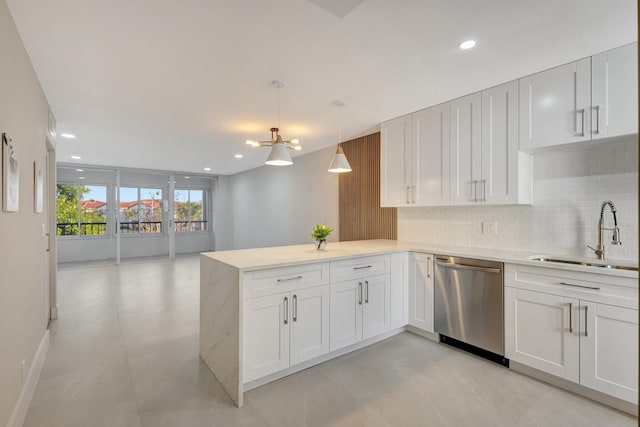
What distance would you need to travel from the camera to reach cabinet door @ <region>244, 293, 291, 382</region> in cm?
210

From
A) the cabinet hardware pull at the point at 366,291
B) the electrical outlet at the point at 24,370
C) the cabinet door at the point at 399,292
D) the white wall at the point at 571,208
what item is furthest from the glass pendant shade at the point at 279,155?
the electrical outlet at the point at 24,370

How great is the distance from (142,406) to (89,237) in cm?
781

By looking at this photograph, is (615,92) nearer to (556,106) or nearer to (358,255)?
(556,106)

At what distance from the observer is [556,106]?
240cm

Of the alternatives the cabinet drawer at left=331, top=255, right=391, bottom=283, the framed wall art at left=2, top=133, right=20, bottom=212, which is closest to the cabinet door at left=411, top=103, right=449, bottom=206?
the cabinet drawer at left=331, top=255, right=391, bottom=283

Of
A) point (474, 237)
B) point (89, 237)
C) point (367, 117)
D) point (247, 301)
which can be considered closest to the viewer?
point (247, 301)

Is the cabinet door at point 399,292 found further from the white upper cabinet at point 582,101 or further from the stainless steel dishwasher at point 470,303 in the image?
the white upper cabinet at point 582,101

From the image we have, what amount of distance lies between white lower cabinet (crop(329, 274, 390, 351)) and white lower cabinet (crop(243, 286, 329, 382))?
11 cm

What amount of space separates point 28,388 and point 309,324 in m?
1.98

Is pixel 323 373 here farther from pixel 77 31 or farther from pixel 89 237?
pixel 89 237

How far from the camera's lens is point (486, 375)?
7.89 ft

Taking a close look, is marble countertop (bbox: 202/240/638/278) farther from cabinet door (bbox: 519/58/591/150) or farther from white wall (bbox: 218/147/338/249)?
white wall (bbox: 218/147/338/249)

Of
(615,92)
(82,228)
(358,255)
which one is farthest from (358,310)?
(82,228)

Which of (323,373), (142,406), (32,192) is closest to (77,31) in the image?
(32,192)
